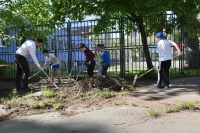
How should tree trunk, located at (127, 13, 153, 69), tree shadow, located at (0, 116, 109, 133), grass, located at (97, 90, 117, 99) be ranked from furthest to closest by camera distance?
1. tree trunk, located at (127, 13, 153, 69)
2. grass, located at (97, 90, 117, 99)
3. tree shadow, located at (0, 116, 109, 133)

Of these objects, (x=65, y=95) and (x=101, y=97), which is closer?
(x=101, y=97)

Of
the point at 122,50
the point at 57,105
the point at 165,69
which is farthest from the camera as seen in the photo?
the point at 122,50

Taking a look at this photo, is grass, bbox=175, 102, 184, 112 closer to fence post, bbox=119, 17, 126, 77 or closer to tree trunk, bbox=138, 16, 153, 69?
fence post, bbox=119, 17, 126, 77

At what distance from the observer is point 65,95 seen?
6.87m

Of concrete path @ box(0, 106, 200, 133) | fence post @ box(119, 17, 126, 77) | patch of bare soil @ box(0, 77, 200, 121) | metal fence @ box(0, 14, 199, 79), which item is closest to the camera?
concrete path @ box(0, 106, 200, 133)

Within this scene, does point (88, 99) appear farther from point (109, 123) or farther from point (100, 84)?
point (109, 123)

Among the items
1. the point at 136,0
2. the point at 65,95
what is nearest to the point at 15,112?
the point at 65,95

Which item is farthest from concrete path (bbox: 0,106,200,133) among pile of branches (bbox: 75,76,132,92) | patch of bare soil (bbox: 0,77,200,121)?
pile of branches (bbox: 75,76,132,92)

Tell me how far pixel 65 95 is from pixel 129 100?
175cm

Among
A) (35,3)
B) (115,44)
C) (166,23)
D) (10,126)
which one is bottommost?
(10,126)

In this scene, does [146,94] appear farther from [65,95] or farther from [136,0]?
[136,0]

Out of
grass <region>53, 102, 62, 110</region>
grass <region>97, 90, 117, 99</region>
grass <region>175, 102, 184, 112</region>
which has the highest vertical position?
grass <region>97, 90, 117, 99</region>

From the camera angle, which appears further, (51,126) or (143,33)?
(143,33)

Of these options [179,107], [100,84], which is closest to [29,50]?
[100,84]
